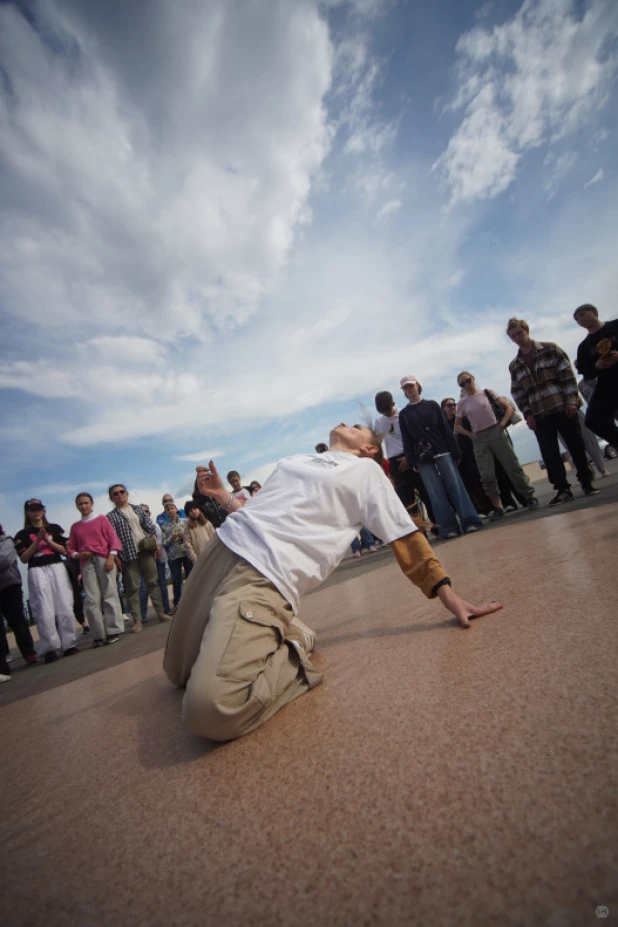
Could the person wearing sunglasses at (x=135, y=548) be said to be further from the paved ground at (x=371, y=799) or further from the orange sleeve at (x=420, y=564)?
the orange sleeve at (x=420, y=564)

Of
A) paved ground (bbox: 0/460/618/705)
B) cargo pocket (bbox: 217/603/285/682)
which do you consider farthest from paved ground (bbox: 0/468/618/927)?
paved ground (bbox: 0/460/618/705)

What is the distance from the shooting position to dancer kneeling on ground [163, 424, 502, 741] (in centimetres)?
157

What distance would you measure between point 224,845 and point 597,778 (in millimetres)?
791

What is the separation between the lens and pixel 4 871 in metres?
1.15

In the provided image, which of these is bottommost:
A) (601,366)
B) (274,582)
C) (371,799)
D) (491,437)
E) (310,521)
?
(371,799)

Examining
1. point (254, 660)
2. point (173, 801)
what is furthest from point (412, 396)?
point (173, 801)

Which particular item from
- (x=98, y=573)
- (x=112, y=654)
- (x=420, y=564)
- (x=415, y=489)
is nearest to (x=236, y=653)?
(x=420, y=564)

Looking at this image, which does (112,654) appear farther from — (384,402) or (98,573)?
(384,402)

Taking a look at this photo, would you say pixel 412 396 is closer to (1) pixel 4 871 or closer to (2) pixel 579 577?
(2) pixel 579 577

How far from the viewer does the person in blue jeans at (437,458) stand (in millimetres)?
5430

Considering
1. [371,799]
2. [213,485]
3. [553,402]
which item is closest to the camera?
[371,799]

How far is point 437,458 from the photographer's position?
18.1ft

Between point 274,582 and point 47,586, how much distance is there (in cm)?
518

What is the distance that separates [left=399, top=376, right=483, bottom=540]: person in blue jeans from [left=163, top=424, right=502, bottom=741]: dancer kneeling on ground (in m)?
3.44
